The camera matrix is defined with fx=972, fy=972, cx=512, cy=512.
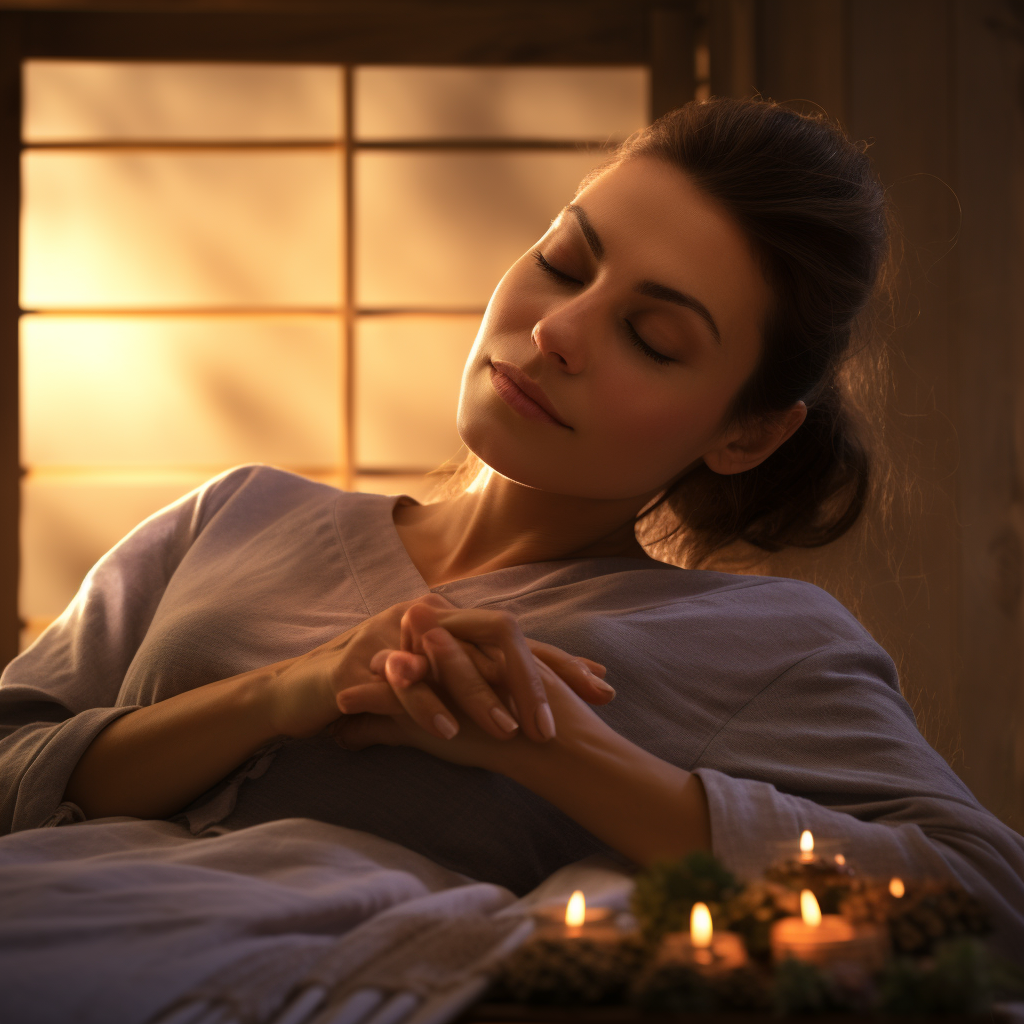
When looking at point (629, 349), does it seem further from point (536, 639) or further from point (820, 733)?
point (820, 733)

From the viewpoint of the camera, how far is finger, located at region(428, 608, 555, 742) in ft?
2.88

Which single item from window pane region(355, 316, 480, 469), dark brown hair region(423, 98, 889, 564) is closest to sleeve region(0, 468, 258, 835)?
dark brown hair region(423, 98, 889, 564)

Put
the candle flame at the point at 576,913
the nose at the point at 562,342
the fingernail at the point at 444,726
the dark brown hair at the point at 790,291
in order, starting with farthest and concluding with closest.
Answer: the dark brown hair at the point at 790,291 → the nose at the point at 562,342 → the fingernail at the point at 444,726 → the candle flame at the point at 576,913

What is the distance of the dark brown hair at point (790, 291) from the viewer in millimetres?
1204

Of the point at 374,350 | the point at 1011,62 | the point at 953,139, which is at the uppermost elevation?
the point at 1011,62

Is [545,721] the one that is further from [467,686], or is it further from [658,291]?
[658,291]

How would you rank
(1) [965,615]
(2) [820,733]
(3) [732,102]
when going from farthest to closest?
(1) [965,615], (3) [732,102], (2) [820,733]

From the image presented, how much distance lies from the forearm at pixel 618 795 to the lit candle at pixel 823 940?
0.85ft

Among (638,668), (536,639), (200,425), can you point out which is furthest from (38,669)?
(200,425)

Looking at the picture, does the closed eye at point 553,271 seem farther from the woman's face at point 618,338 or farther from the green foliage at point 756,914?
the green foliage at point 756,914

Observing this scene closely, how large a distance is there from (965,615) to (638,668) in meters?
1.18

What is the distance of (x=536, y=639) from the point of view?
3.56 ft

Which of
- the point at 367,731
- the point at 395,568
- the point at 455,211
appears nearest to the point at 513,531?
the point at 395,568

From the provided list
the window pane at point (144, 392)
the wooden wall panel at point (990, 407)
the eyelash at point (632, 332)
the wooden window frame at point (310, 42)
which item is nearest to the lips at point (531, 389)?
the eyelash at point (632, 332)
